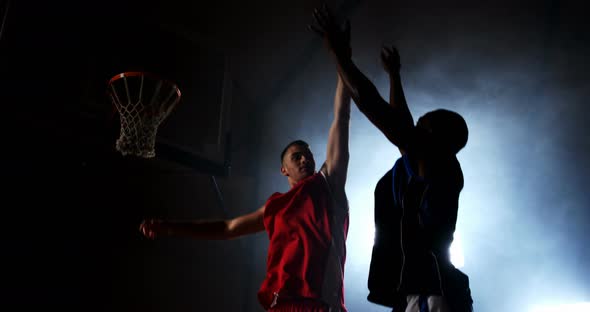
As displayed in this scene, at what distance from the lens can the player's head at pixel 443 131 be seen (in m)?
1.58

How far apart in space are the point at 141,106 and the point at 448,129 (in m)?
2.81

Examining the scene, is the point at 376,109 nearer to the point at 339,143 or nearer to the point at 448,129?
the point at 448,129

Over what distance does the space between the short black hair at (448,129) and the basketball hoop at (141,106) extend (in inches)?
94.7

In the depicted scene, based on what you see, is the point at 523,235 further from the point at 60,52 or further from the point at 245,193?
the point at 60,52

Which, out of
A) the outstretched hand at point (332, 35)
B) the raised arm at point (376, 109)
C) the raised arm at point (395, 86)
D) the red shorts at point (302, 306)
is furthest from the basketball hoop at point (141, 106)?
the raised arm at point (376, 109)

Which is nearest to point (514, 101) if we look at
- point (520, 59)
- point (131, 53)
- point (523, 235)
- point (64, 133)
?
point (520, 59)

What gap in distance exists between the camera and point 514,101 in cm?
422

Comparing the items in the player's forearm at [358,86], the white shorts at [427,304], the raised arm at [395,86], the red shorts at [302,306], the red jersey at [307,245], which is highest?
the raised arm at [395,86]

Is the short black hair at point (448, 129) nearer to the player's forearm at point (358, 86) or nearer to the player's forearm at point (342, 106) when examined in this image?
the player's forearm at point (358, 86)

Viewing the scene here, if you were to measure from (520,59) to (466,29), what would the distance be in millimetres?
529

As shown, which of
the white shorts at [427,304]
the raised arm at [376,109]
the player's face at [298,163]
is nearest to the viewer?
the white shorts at [427,304]

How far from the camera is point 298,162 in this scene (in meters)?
2.70

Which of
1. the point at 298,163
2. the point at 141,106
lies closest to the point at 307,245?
the point at 298,163

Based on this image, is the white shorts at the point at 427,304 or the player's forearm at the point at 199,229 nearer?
the white shorts at the point at 427,304
